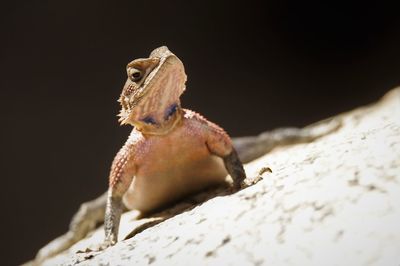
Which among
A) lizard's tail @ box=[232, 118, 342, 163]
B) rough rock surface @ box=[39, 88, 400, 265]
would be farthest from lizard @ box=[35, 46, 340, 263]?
lizard's tail @ box=[232, 118, 342, 163]

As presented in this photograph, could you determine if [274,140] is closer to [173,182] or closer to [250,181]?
[173,182]

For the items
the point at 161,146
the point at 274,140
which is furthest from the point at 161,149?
the point at 274,140

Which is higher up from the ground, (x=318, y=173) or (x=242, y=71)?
(x=242, y=71)

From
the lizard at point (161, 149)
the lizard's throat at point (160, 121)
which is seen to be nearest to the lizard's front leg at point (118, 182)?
the lizard at point (161, 149)

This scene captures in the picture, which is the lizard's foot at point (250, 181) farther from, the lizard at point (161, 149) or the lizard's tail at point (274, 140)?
the lizard's tail at point (274, 140)

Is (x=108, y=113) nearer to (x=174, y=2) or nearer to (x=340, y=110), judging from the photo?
(x=174, y=2)

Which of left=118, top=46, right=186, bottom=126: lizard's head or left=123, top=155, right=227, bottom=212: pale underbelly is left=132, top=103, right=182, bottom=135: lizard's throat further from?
left=123, top=155, right=227, bottom=212: pale underbelly

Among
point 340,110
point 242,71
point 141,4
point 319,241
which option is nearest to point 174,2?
point 141,4
